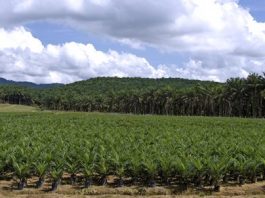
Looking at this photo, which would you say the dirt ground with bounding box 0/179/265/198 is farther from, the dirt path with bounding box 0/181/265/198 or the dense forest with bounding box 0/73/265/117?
the dense forest with bounding box 0/73/265/117

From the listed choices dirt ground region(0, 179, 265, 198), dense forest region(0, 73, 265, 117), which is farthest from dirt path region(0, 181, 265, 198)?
dense forest region(0, 73, 265, 117)

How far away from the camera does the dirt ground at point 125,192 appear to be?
55.7ft

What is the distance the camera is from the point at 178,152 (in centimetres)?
2192

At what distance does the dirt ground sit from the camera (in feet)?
55.7

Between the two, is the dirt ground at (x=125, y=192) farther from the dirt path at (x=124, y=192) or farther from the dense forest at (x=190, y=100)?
the dense forest at (x=190, y=100)

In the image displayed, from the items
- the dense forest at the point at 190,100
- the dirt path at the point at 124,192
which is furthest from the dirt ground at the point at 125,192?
the dense forest at the point at 190,100

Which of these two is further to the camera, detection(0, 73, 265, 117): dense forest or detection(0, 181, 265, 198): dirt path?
detection(0, 73, 265, 117): dense forest

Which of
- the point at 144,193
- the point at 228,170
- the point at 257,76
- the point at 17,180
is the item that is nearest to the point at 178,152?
the point at 228,170

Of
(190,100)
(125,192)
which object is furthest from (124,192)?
(190,100)

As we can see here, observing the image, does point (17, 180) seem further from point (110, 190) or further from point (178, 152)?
point (178, 152)

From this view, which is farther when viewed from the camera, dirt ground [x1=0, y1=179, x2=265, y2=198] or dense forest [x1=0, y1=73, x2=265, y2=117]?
dense forest [x1=0, y1=73, x2=265, y2=117]

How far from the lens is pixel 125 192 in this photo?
683 inches

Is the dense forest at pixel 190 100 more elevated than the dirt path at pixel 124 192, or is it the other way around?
the dense forest at pixel 190 100

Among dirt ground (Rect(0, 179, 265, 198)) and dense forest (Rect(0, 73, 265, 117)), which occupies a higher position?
dense forest (Rect(0, 73, 265, 117))
